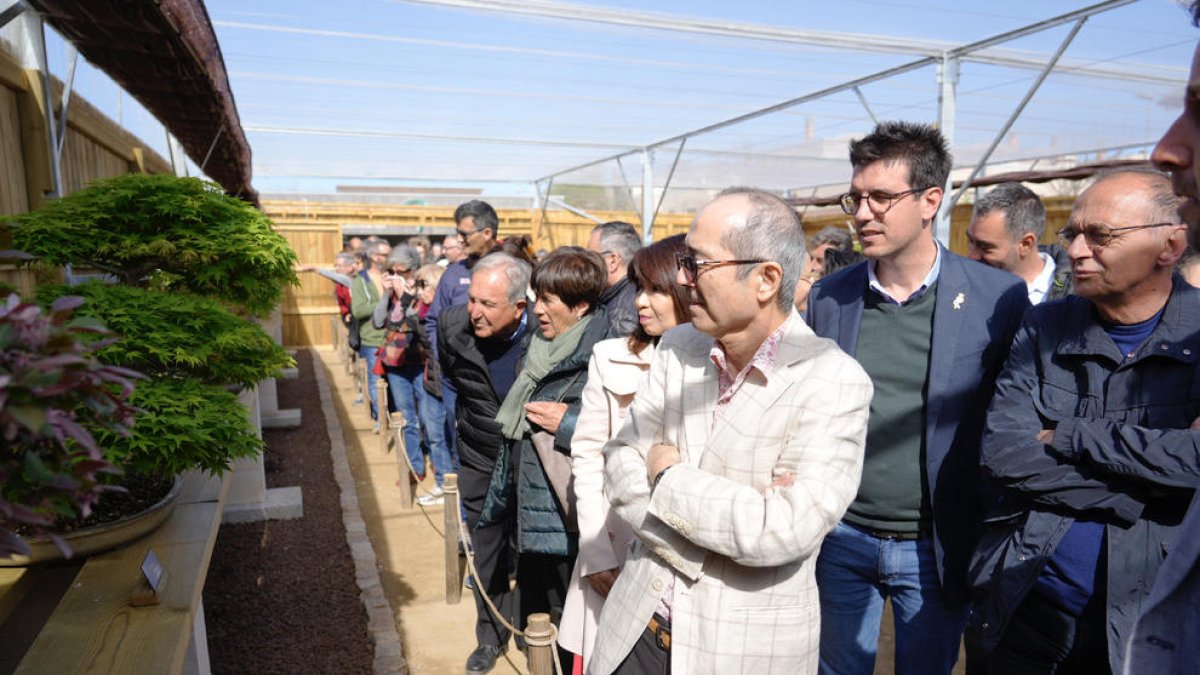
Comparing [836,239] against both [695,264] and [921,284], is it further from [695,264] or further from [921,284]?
[695,264]


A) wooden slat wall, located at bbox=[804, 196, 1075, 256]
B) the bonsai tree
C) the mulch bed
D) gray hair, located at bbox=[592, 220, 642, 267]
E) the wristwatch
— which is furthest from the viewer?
wooden slat wall, located at bbox=[804, 196, 1075, 256]

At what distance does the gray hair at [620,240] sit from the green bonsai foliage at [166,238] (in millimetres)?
2132

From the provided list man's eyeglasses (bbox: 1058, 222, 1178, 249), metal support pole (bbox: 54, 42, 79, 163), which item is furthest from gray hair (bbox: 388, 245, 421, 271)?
man's eyeglasses (bbox: 1058, 222, 1178, 249)

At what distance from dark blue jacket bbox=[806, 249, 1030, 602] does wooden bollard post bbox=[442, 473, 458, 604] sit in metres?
2.71

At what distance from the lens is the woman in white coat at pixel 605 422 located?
2.48 meters

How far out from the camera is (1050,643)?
6.73 feet

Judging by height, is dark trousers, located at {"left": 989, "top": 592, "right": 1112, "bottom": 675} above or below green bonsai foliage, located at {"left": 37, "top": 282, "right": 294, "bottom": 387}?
below

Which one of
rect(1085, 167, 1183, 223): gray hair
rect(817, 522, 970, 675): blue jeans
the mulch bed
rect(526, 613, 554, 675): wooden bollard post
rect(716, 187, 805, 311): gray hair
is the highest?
rect(1085, 167, 1183, 223): gray hair

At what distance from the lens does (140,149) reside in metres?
6.09

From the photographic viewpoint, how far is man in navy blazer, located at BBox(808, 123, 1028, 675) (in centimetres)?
238

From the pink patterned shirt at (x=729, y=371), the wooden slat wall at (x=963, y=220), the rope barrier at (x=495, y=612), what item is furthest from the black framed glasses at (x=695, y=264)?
the wooden slat wall at (x=963, y=220)

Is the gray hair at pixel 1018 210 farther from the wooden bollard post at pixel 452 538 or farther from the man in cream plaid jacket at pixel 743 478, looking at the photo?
the wooden bollard post at pixel 452 538

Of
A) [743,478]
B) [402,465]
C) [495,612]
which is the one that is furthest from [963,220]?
[743,478]

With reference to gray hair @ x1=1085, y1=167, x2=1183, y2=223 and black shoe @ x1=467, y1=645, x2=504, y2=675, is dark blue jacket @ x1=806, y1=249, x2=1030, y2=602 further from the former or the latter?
black shoe @ x1=467, y1=645, x2=504, y2=675
